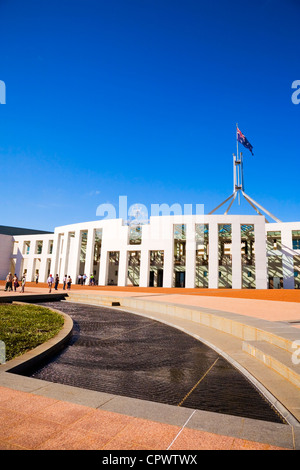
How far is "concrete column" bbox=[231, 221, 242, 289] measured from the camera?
117ft

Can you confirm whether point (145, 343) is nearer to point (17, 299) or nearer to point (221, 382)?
point (221, 382)

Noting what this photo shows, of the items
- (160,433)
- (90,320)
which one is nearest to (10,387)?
(160,433)

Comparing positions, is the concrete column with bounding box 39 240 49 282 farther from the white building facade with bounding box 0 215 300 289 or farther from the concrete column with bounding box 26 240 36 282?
the concrete column with bounding box 26 240 36 282

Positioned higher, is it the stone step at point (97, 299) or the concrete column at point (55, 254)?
the concrete column at point (55, 254)

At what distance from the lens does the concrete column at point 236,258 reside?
35.8m

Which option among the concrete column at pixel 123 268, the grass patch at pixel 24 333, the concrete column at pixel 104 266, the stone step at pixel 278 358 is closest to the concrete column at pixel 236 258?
the concrete column at pixel 123 268

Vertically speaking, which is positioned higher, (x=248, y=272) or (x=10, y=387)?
(x=248, y=272)

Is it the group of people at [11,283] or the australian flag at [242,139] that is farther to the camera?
the australian flag at [242,139]

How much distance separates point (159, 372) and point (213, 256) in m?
33.4

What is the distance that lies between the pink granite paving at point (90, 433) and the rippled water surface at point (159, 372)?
93cm

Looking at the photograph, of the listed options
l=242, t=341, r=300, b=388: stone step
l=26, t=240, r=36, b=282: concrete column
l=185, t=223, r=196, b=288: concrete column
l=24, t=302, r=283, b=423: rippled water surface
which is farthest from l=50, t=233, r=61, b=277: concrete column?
l=242, t=341, r=300, b=388: stone step

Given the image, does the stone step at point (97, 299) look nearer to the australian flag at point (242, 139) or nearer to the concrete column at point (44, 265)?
the concrete column at point (44, 265)

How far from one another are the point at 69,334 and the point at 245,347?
4.37m
